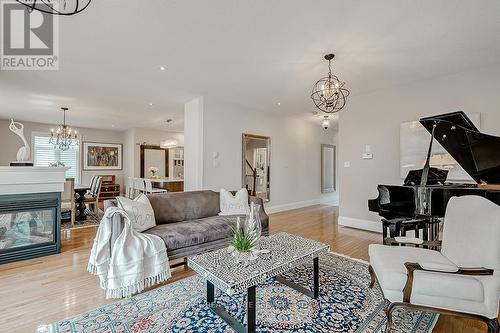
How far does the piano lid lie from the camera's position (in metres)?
2.56

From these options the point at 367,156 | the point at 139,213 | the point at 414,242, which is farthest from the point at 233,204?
the point at 367,156

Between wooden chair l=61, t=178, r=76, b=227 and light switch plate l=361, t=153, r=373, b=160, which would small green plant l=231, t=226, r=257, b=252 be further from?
wooden chair l=61, t=178, r=76, b=227

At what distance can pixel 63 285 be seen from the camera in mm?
2586

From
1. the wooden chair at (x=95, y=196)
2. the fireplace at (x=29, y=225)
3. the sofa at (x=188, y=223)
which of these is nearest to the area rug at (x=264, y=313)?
the sofa at (x=188, y=223)

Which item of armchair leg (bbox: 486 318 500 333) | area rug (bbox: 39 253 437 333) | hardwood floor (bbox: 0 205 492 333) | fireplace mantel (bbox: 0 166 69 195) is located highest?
fireplace mantel (bbox: 0 166 69 195)

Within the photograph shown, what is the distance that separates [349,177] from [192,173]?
3409mm

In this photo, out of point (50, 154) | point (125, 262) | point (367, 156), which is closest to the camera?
point (125, 262)

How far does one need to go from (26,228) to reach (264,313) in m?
3.44

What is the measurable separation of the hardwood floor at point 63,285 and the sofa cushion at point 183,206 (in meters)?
0.71

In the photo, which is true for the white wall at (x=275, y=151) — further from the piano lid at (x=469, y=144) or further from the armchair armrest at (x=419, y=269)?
the armchair armrest at (x=419, y=269)

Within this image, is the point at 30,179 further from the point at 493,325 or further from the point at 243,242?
the point at 493,325

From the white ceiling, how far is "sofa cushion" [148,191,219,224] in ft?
6.46

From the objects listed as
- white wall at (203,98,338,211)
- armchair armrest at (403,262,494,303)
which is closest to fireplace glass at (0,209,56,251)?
white wall at (203,98,338,211)

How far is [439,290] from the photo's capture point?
1724mm
